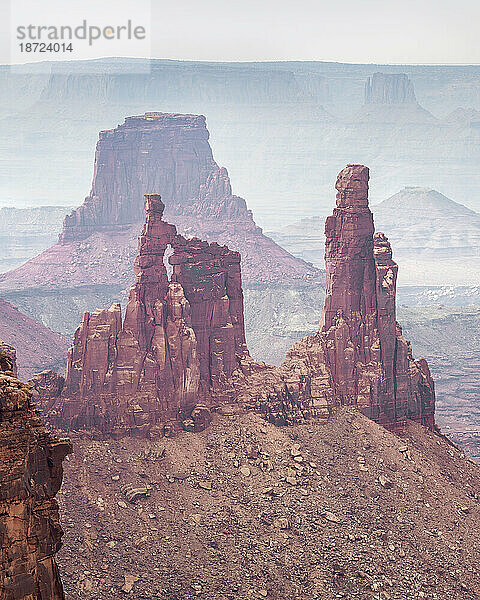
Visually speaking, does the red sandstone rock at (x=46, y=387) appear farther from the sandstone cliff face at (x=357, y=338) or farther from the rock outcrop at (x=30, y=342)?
the rock outcrop at (x=30, y=342)

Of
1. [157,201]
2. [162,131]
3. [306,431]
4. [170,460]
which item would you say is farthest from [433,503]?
[162,131]

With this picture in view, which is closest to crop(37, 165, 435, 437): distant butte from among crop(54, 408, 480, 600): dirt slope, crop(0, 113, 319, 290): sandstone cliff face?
crop(54, 408, 480, 600): dirt slope

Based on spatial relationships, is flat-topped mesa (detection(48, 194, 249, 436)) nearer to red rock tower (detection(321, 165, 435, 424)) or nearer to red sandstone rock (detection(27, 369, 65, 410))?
red sandstone rock (detection(27, 369, 65, 410))

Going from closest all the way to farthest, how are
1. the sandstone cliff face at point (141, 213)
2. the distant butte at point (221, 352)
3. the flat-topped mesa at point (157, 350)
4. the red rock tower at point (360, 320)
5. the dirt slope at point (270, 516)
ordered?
the dirt slope at point (270, 516)
the flat-topped mesa at point (157, 350)
the distant butte at point (221, 352)
the red rock tower at point (360, 320)
the sandstone cliff face at point (141, 213)

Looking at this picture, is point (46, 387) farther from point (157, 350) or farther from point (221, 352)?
point (221, 352)

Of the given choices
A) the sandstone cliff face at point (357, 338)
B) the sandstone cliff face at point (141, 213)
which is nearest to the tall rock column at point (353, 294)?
the sandstone cliff face at point (357, 338)

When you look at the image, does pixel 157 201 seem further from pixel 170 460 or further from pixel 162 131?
pixel 162 131

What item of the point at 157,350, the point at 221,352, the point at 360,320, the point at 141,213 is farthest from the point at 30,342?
the point at 157,350
